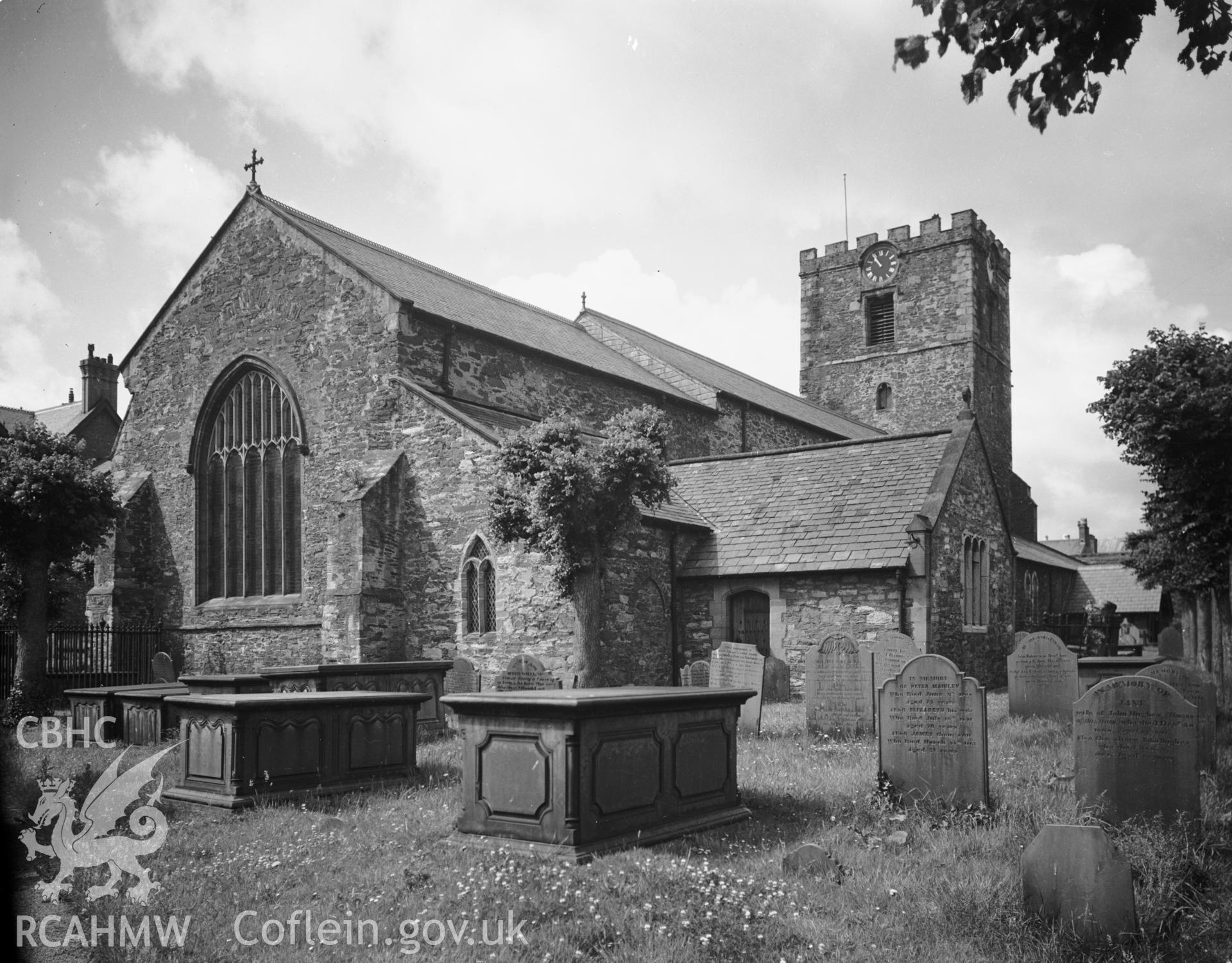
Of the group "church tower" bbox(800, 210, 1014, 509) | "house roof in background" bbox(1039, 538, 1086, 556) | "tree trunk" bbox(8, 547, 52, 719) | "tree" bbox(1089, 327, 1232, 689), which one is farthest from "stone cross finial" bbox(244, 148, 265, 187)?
"house roof in background" bbox(1039, 538, 1086, 556)

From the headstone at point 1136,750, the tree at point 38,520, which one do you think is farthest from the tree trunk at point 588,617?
the tree at point 38,520

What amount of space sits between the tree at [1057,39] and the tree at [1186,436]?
1318 centimetres

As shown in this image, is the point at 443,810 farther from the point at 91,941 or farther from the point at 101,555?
the point at 101,555

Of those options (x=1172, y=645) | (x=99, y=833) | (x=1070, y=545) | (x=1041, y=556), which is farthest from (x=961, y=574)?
(x=1070, y=545)

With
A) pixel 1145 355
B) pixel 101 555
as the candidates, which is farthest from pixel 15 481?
pixel 1145 355

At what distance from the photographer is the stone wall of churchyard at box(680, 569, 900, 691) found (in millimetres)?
18016

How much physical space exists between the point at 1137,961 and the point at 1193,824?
2.34 meters

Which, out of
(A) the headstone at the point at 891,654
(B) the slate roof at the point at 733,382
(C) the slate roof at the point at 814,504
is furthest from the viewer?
(B) the slate roof at the point at 733,382

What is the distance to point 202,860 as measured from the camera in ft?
24.1

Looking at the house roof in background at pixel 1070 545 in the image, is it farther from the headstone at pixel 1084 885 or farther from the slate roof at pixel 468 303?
the headstone at pixel 1084 885

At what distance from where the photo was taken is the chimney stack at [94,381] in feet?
138

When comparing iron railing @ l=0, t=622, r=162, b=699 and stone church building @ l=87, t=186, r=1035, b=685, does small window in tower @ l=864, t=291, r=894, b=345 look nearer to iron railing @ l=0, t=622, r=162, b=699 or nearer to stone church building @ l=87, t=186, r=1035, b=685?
stone church building @ l=87, t=186, r=1035, b=685

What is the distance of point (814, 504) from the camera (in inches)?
810

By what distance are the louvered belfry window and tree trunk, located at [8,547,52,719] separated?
4120 millimetres
